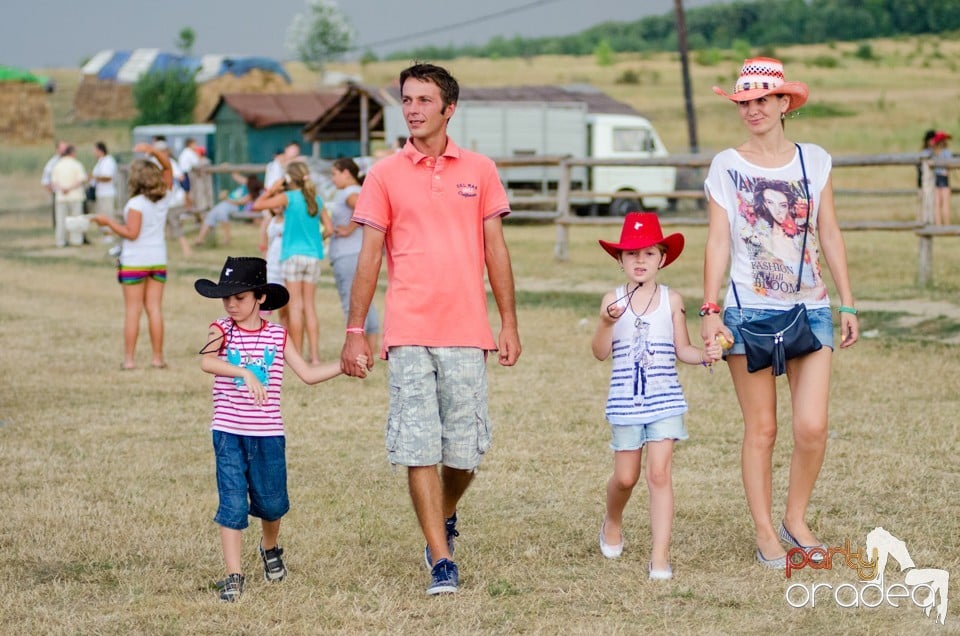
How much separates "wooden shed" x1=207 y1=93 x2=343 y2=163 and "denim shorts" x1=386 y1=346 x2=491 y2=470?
1426 inches

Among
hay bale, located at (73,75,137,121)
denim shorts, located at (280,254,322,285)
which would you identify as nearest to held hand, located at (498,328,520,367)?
denim shorts, located at (280,254,322,285)

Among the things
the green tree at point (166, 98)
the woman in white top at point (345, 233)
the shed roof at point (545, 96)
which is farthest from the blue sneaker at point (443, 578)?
the green tree at point (166, 98)

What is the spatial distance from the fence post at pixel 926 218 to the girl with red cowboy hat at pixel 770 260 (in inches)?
411

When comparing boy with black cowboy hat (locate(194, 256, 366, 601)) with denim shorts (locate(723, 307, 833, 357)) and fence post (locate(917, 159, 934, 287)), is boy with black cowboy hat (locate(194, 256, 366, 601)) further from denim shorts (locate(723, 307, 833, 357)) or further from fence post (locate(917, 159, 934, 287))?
fence post (locate(917, 159, 934, 287))

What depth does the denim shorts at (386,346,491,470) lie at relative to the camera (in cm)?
559

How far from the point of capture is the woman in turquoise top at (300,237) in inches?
453

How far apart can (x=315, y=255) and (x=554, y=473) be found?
4.49m

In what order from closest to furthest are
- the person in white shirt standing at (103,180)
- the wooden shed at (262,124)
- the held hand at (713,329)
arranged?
1. the held hand at (713,329)
2. the person in white shirt standing at (103,180)
3. the wooden shed at (262,124)

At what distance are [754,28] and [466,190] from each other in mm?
109079

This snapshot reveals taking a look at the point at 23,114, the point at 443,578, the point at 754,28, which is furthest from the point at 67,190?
the point at 754,28

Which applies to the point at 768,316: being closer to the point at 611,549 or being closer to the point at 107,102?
the point at 611,549

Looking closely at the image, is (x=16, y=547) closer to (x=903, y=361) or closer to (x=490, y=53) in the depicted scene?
(x=903, y=361)

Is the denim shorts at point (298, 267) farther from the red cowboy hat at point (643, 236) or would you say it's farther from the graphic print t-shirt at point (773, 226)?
the graphic print t-shirt at point (773, 226)

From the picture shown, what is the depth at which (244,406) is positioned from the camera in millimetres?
5582
